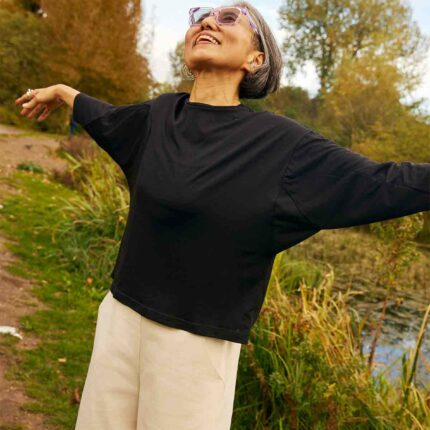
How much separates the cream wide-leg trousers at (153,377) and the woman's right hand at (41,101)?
2.68ft

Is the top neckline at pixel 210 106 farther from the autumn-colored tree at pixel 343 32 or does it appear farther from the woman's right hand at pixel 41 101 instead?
the autumn-colored tree at pixel 343 32

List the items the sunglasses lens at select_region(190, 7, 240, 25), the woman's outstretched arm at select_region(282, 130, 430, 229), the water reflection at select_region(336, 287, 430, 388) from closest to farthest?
the woman's outstretched arm at select_region(282, 130, 430, 229) < the sunglasses lens at select_region(190, 7, 240, 25) < the water reflection at select_region(336, 287, 430, 388)

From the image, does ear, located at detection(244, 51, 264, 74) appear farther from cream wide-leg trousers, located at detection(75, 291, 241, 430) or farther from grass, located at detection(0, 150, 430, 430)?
grass, located at detection(0, 150, 430, 430)

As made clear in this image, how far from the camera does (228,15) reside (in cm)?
180

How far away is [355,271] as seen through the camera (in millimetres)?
8500

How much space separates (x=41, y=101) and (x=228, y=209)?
102cm

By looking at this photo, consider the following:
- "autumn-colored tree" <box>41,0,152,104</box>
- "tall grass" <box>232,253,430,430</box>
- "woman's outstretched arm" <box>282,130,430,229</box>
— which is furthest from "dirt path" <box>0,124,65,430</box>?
"autumn-colored tree" <box>41,0,152,104</box>

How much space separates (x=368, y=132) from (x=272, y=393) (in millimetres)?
17832

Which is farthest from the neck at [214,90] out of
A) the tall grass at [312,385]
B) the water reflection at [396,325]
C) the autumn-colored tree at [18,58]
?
the autumn-colored tree at [18,58]

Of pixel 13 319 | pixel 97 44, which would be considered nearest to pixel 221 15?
pixel 13 319

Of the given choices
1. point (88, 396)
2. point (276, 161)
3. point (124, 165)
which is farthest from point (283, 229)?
point (88, 396)

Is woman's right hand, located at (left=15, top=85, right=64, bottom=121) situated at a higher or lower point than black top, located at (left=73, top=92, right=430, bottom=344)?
higher

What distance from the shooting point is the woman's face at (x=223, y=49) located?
5.67 feet

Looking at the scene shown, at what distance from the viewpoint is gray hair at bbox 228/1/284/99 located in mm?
1835
